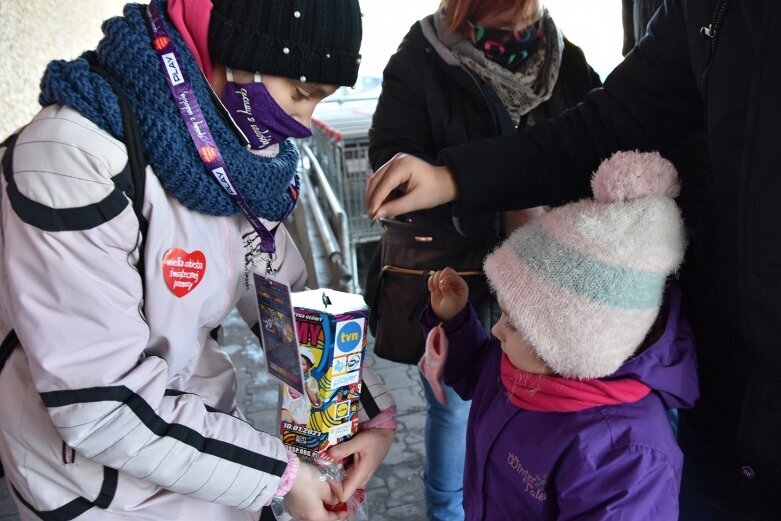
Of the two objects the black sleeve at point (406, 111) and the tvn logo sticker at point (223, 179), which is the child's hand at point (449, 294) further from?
the tvn logo sticker at point (223, 179)

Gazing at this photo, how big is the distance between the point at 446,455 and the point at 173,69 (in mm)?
1723

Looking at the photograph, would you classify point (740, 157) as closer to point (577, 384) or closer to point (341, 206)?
point (577, 384)

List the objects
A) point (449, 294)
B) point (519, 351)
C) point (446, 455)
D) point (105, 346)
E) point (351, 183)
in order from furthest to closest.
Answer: point (351, 183) < point (446, 455) < point (449, 294) < point (519, 351) < point (105, 346)

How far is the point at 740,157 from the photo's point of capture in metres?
1.00

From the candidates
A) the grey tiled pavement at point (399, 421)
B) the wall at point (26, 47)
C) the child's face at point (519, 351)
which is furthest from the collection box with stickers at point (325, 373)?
the wall at point (26, 47)

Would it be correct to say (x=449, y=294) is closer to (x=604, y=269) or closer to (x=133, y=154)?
(x=604, y=269)

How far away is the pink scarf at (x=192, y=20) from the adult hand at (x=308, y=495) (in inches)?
34.4

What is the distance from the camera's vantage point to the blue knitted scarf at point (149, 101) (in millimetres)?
1011

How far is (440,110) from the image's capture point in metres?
1.97

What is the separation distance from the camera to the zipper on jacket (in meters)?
1.04

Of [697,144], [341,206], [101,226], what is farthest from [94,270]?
[341,206]

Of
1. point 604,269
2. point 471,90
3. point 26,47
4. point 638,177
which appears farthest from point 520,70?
point 26,47

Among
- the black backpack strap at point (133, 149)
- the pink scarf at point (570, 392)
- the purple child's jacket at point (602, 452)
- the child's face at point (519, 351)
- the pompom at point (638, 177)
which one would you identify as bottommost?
the purple child's jacket at point (602, 452)

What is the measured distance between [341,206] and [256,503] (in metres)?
3.53
